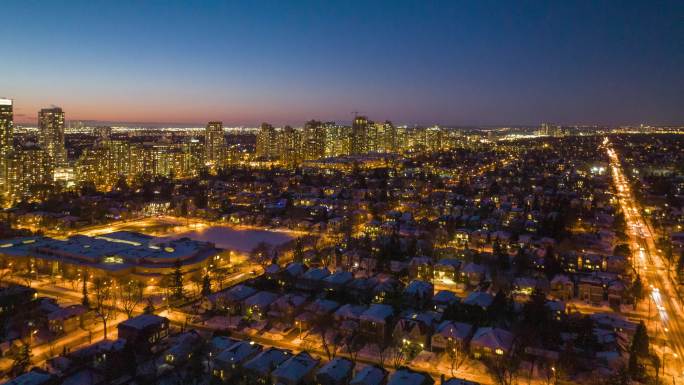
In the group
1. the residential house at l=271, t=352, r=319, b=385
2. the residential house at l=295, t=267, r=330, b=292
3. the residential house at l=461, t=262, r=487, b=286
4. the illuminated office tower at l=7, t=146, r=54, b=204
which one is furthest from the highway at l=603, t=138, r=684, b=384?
the illuminated office tower at l=7, t=146, r=54, b=204

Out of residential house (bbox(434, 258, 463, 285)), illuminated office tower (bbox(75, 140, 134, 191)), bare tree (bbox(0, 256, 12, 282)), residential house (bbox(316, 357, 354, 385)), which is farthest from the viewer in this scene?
illuminated office tower (bbox(75, 140, 134, 191))

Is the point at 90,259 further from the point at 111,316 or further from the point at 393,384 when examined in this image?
the point at 393,384

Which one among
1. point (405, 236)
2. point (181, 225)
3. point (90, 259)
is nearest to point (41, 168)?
point (181, 225)

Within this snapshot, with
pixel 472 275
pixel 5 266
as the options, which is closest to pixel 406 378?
pixel 472 275

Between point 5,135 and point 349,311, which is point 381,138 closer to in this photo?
point 5,135

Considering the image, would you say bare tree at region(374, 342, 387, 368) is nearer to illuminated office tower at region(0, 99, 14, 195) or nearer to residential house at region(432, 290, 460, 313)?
residential house at region(432, 290, 460, 313)

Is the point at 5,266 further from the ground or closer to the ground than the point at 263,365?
closer to the ground
